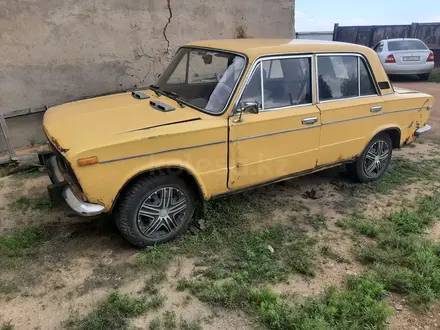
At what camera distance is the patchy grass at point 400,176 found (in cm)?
484

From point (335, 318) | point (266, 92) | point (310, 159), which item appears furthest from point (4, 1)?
point (335, 318)

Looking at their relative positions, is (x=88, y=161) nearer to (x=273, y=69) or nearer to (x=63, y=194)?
(x=63, y=194)

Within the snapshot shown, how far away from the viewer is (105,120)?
3395 millimetres

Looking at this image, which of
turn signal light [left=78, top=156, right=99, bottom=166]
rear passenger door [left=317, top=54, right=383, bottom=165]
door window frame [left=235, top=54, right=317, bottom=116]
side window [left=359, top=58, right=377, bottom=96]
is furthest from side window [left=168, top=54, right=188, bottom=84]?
side window [left=359, top=58, right=377, bottom=96]

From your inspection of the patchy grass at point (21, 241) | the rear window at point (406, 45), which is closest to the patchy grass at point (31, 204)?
the patchy grass at point (21, 241)

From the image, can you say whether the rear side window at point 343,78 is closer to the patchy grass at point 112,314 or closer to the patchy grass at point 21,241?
the patchy grass at point 112,314

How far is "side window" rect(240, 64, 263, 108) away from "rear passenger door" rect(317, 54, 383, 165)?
822 millimetres

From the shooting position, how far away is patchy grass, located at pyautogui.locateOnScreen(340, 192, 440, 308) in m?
3.04

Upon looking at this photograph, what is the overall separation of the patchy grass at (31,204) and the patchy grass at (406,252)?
338 cm

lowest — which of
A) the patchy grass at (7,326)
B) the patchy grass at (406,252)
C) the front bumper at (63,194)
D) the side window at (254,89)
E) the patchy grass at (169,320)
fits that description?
the patchy grass at (7,326)

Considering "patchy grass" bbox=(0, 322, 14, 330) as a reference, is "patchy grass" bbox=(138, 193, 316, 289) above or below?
above

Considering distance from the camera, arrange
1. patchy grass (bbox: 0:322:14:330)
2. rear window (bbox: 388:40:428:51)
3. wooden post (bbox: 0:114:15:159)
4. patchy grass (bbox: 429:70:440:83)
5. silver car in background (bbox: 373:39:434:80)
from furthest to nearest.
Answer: patchy grass (bbox: 429:70:440:83) < rear window (bbox: 388:40:428:51) < silver car in background (bbox: 373:39:434:80) < wooden post (bbox: 0:114:15:159) < patchy grass (bbox: 0:322:14:330)

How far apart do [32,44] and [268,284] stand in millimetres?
4860

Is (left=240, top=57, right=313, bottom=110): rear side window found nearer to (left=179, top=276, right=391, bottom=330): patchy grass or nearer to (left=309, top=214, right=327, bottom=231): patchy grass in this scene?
(left=309, top=214, right=327, bottom=231): patchy grass
